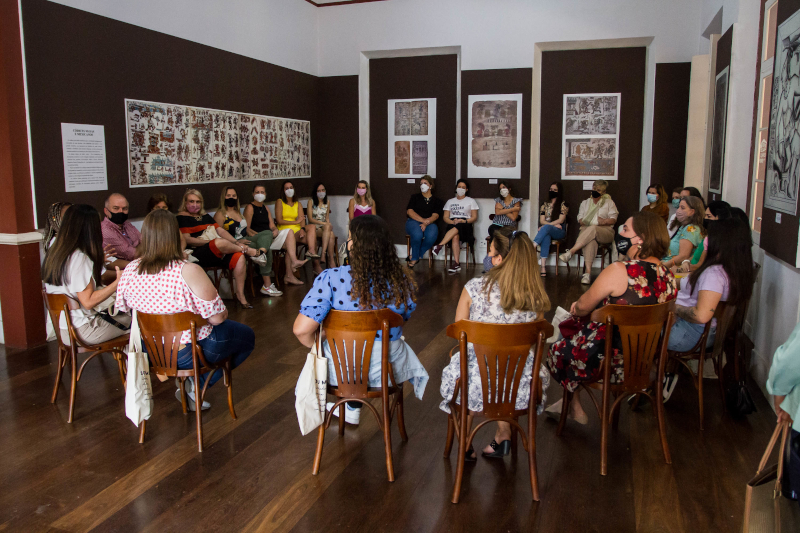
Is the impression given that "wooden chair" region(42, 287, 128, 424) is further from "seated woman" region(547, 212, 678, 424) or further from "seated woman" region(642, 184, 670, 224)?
"seated woman" region(642, 184, 670, 224)

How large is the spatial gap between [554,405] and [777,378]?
195 cm

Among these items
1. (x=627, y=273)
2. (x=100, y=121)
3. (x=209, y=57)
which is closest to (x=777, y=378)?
(x=627, y=273)

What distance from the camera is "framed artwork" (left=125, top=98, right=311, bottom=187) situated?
263 inches

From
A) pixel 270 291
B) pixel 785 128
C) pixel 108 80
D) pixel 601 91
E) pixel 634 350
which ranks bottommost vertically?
pixel 270 291

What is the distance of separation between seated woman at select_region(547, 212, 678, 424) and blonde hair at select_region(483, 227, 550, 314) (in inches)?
14.0

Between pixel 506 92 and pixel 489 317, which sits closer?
pixel 489 317

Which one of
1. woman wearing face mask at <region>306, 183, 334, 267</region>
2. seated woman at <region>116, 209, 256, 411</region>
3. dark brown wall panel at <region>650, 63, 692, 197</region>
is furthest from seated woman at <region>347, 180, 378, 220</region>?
seated woman at <region>116, 209, 256, 411</region>

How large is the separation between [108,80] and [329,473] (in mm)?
4915

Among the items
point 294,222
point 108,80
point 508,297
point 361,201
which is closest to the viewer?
point 508,297

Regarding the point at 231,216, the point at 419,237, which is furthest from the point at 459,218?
the point at 231,216

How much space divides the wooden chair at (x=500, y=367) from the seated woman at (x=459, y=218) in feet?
21.5

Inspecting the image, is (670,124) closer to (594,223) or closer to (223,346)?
(594,223)

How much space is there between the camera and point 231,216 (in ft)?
25.0

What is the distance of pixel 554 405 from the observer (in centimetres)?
395
